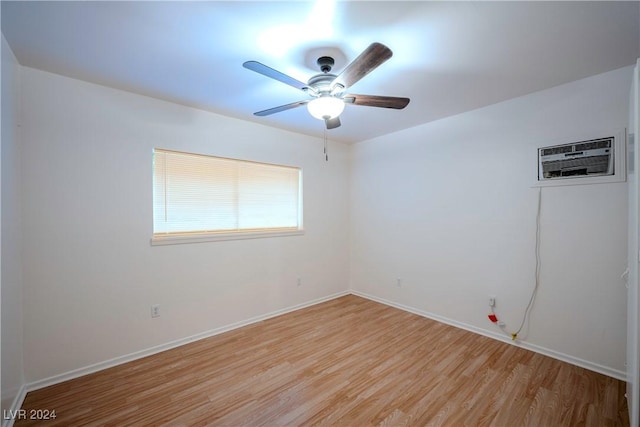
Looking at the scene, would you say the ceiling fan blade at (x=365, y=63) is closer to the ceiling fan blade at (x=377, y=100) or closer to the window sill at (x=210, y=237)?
the ceiling fan blade at (x=377, y=100)

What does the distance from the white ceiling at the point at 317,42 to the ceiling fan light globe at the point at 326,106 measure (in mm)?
337

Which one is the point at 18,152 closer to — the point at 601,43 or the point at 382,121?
the point at 382,121

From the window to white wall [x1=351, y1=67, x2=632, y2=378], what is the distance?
1.40 meters

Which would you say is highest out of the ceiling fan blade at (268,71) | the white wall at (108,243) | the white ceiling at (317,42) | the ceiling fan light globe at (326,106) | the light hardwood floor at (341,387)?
the white ceiling at (317,42)

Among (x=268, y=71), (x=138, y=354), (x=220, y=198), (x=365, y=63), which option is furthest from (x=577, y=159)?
(x=138, y=354)

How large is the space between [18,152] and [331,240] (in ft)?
11.2

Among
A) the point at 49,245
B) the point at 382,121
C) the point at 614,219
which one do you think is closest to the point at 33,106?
the point at 49,245

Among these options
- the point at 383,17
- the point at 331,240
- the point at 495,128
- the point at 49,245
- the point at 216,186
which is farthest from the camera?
the point at 331,240

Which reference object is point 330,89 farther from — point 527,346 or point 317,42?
point 527,346

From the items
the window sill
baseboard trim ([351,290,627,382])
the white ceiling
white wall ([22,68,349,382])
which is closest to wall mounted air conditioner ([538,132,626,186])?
the white ceiling

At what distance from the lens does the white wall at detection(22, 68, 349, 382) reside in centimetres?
207

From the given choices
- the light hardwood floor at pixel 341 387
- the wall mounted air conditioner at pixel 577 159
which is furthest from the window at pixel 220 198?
the wall mounted air conditioner at pixel 577 159

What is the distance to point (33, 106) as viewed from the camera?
2.05 meters

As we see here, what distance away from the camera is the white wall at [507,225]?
2207 millimetres
